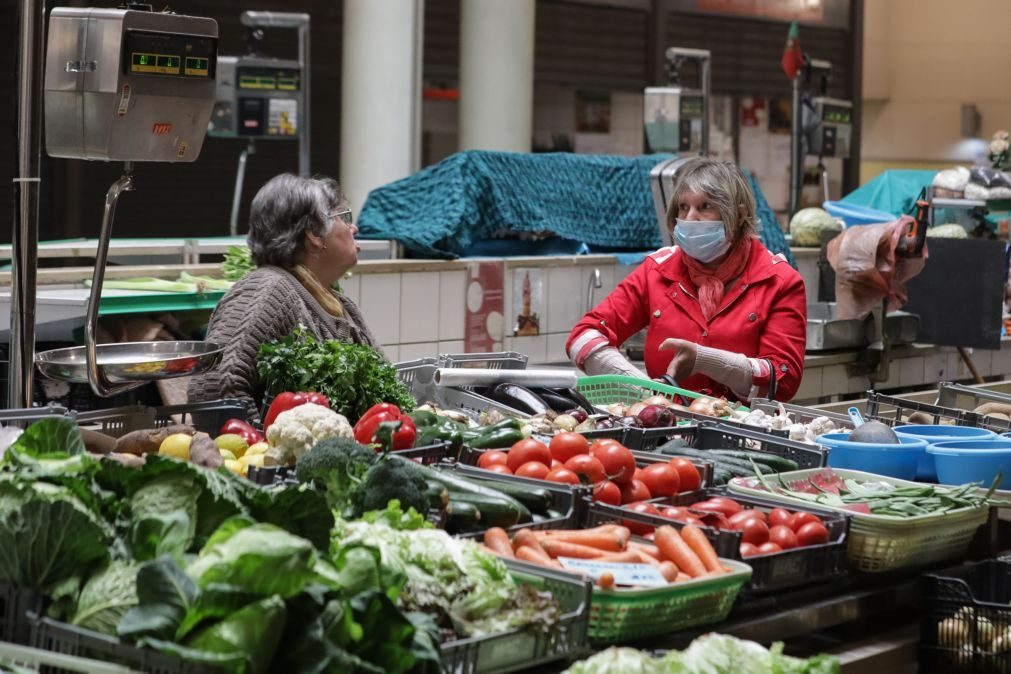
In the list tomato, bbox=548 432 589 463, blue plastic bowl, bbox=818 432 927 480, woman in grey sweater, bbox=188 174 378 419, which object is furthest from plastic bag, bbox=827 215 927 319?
tomato, bbox=548 432 589 463

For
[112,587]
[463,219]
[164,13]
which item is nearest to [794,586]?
[112,587]

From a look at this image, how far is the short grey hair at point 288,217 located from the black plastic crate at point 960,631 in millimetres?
2346

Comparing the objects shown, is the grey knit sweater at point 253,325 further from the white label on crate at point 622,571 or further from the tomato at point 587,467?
the white label on crate at point 622,571

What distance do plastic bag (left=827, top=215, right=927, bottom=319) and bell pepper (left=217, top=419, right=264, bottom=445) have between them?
3.97 meters

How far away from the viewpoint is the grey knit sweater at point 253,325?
425 centimetres

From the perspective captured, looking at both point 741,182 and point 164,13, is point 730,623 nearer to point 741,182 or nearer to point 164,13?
point 164,13

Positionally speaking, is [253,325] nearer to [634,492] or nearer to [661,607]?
[634,492]

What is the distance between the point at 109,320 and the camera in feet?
17.8

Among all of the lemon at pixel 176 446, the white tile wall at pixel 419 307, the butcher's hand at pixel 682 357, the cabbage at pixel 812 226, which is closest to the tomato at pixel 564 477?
the lemon at pixel 176 446

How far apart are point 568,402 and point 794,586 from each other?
1.45m

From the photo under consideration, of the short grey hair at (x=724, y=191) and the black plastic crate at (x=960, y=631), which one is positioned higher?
the short grey hair at (x=724, y=191)

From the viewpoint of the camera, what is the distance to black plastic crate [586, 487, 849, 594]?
110 inches

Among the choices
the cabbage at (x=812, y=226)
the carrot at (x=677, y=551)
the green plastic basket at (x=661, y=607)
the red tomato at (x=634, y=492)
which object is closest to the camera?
the green plastic basket at (x=661, y=607)

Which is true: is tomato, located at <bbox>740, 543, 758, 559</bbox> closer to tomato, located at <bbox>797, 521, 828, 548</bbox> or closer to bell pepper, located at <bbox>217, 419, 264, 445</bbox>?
tomato, located at <bbox>797, 521, 828, 548</bbox>
